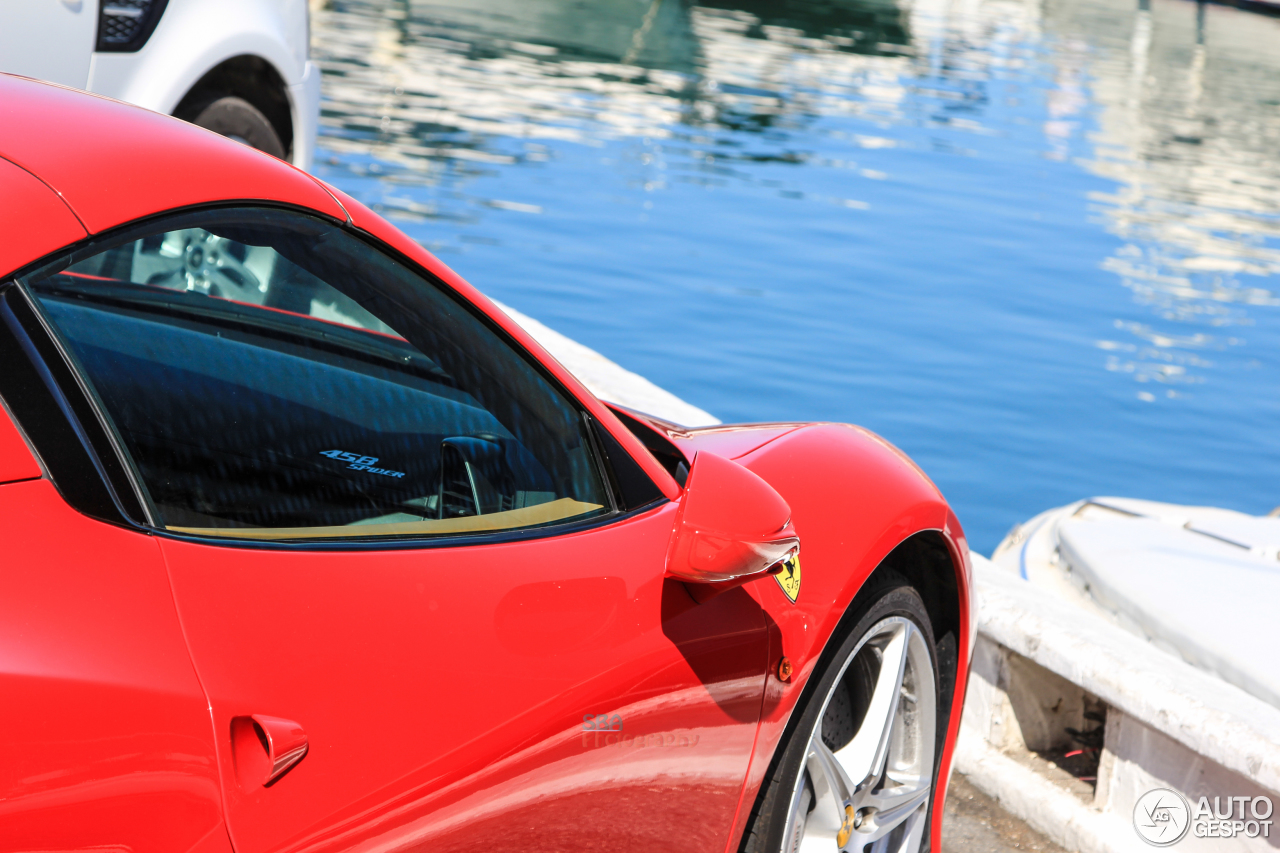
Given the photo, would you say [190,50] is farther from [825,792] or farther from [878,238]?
[878,238]

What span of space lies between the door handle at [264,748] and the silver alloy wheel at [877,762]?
46.0 inches

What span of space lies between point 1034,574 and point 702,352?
547 cm

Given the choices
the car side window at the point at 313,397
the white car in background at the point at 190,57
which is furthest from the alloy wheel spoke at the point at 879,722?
the white car in background at the point at 190,57

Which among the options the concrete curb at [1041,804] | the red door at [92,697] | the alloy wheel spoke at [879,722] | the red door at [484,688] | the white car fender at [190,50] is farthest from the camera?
the white car fender at [190,50]

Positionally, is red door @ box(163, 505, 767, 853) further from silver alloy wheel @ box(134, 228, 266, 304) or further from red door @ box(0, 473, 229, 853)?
silver alloy wheel @ box(134, 228, 266, 304)

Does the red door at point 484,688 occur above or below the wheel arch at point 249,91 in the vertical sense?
below

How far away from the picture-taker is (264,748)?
1496mm

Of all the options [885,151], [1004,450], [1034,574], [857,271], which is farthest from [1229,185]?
[1034,574]

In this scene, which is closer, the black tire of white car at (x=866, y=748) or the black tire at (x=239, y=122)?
the black tire of white car at (x=866, y=748)

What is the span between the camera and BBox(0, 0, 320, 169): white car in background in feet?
12.6

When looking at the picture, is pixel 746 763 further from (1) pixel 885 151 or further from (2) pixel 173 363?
(1) pixel 885 151

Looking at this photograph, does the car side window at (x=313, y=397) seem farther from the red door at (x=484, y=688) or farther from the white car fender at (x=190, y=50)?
the white car fender at (x=190, y=50)

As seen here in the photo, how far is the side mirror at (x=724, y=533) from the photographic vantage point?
2049 mm
